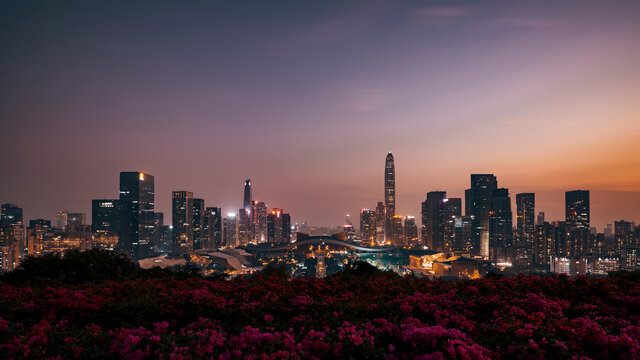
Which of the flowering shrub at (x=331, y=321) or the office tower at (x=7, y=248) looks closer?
the flowering shrub at (x=331, y=321)

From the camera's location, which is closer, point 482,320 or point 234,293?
point 482,320

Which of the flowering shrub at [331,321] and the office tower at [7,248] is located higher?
the flowering shrub at [331,321]

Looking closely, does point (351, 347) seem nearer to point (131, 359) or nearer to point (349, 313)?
point (349, 313)

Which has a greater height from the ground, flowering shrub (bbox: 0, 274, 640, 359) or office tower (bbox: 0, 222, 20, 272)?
flowering shrub (bbox: 0, 274, 640, 359)

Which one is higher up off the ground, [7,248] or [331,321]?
[331,321]

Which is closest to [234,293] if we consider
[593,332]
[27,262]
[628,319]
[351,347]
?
[351,347]

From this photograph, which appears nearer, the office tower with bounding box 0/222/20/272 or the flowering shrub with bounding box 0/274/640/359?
the flowering shrub with bounding box 0/274/640/359

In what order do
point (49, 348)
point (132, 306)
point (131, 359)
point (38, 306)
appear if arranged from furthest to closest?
point (38, 306) < point (132, 306) < point (49, 348) < point (131, 359)

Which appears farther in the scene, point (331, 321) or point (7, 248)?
point (7, 248)
